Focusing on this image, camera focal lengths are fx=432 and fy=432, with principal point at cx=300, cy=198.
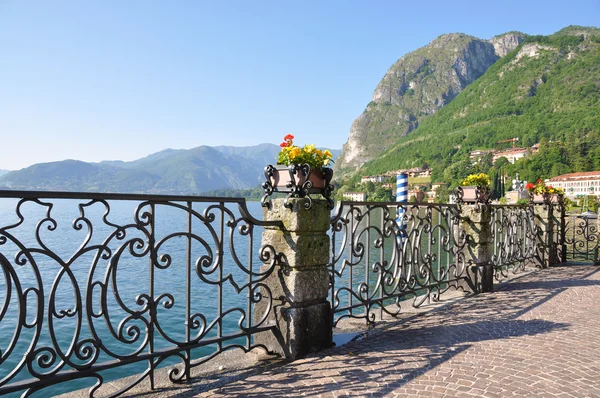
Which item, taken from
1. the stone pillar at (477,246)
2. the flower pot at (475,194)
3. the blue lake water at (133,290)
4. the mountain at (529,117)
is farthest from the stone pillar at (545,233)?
the mountain at (529,117)

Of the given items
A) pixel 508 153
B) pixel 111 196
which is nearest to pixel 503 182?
pixel 508 153

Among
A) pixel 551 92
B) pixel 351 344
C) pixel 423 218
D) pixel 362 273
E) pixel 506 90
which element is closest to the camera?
pixel 351 344

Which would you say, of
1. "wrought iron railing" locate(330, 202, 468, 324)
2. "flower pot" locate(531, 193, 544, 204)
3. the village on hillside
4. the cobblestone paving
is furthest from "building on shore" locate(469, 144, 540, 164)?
the cobblestone paving

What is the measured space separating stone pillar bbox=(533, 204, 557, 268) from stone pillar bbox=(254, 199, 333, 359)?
26.3 feet

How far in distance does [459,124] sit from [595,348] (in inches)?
6301

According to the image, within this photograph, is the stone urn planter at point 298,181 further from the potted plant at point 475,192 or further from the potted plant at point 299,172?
the potted plant at point 475,192

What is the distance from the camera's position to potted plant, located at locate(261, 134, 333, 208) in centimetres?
380

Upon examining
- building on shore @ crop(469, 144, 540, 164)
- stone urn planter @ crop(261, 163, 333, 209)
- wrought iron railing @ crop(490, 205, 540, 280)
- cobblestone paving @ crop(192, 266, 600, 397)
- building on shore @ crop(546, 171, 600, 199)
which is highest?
building on shore @ crop(469, 144, 540, 164)

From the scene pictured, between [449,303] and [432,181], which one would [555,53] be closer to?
[432,181]

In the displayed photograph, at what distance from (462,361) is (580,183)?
10388 cm

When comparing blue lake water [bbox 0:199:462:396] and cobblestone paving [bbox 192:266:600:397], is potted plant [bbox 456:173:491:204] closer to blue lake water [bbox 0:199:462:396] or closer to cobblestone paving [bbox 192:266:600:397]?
blue lake water [bbox 0:199:462:396]

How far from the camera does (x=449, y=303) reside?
6.14 m

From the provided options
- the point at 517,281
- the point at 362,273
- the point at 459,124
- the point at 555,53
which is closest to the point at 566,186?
the point at 459,124

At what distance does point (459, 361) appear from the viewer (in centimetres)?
366
